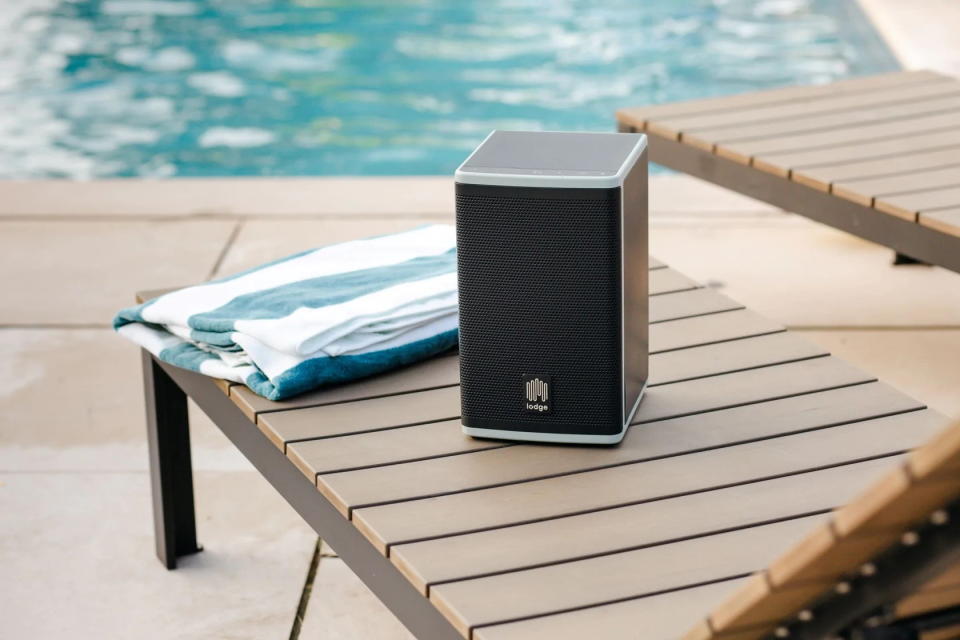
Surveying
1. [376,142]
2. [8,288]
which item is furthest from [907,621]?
[376,142]

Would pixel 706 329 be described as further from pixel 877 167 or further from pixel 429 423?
pixel 877 167

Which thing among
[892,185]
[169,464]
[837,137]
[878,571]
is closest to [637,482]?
[878,571]

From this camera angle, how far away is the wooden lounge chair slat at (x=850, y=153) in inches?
117

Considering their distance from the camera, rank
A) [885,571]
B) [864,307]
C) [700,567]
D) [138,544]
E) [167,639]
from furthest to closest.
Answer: [864,307] → [138,544] → [167,639] → [700,567] → [885,571]

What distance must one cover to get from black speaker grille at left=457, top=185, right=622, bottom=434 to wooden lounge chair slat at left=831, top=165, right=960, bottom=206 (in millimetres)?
1261

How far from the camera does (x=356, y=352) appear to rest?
1.97m

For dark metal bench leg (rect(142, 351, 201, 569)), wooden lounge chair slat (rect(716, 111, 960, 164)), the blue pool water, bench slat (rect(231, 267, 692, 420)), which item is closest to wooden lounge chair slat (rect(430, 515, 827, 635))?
bench slat (rect(231, 267, 692, 420))

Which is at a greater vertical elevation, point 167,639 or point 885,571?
point 885,571

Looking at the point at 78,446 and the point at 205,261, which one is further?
the point at 205,261

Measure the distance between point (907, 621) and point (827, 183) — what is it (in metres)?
1.93

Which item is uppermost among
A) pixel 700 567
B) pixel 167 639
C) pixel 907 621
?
pixel 907 621

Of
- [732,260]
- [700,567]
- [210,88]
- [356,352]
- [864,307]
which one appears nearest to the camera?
[700,567]

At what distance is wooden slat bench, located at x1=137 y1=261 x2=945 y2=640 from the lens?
4.70 ft

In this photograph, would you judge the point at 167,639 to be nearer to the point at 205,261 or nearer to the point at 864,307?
the point at 205,261
